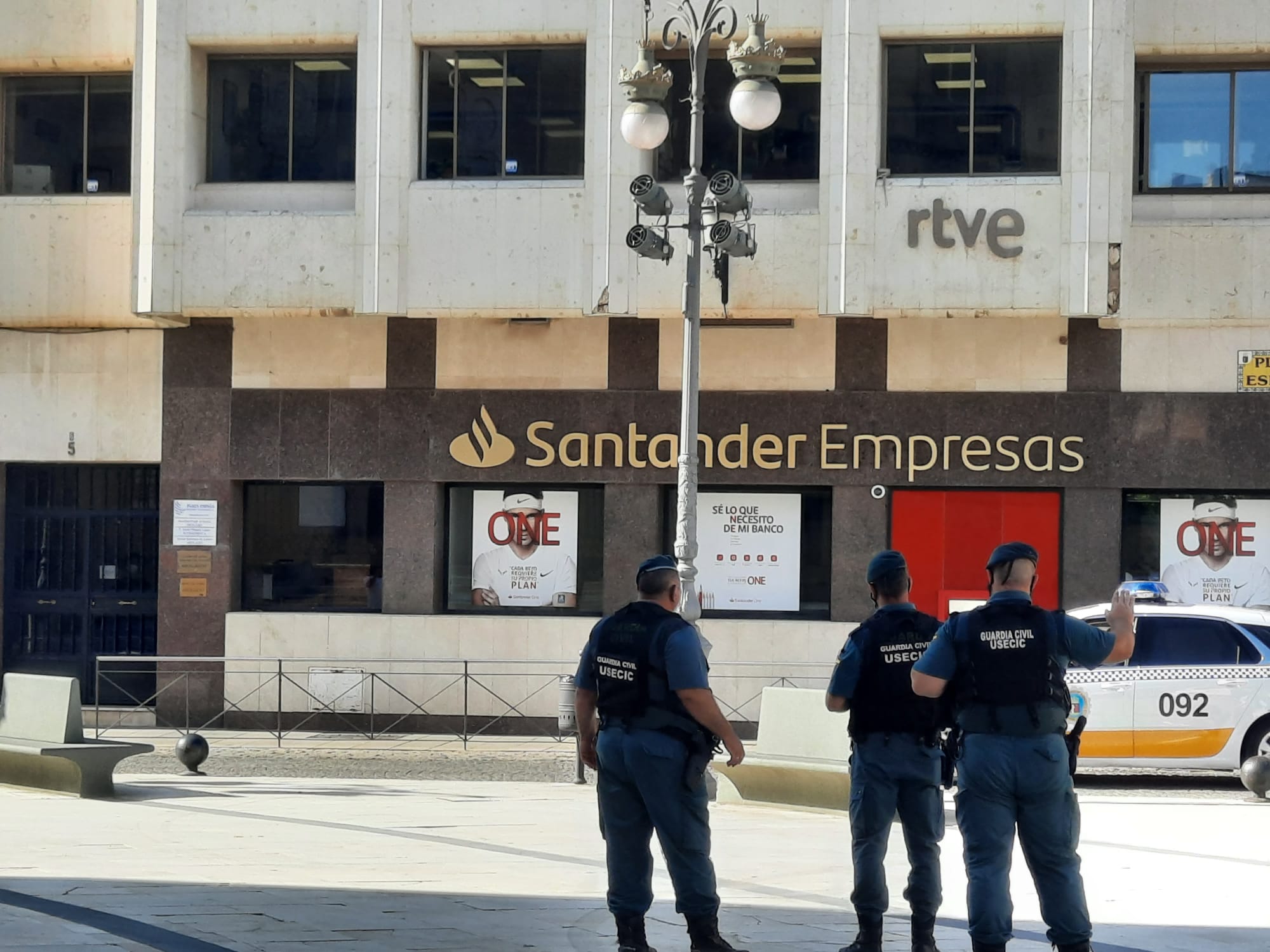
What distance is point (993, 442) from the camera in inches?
806

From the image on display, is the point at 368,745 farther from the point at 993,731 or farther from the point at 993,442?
the point at 993,731

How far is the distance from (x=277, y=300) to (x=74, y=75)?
4.51 metres

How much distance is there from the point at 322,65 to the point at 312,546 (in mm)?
5757

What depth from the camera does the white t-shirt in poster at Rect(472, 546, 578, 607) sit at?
21469 millimetres

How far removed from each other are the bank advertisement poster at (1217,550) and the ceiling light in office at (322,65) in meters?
10.8

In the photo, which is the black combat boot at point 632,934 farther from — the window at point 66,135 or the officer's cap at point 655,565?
the window at point 66,135

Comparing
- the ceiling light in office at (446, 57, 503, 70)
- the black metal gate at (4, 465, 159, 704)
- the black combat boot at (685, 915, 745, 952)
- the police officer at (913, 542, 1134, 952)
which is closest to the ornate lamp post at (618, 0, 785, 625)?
the ceiling light in office at (446, 57, 503, 70)

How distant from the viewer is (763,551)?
69.5 ft

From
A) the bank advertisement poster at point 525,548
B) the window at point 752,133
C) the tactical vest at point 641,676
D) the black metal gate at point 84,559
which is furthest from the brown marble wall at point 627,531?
the tactical vest at point 641,676

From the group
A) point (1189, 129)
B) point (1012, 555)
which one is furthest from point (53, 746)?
point (1189, 129)

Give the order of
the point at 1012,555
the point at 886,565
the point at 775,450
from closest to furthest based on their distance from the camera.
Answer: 1. the point at 1012,555
2. the point at 886,565
3. the point at 775,450

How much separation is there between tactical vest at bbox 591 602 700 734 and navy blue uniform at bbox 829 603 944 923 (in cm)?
77

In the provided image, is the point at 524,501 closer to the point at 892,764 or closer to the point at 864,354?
the point at 864,354

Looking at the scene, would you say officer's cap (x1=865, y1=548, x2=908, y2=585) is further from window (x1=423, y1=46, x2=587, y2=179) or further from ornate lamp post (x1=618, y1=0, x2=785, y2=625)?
window (x1=423, y1=46, x2=587, y2=179)
